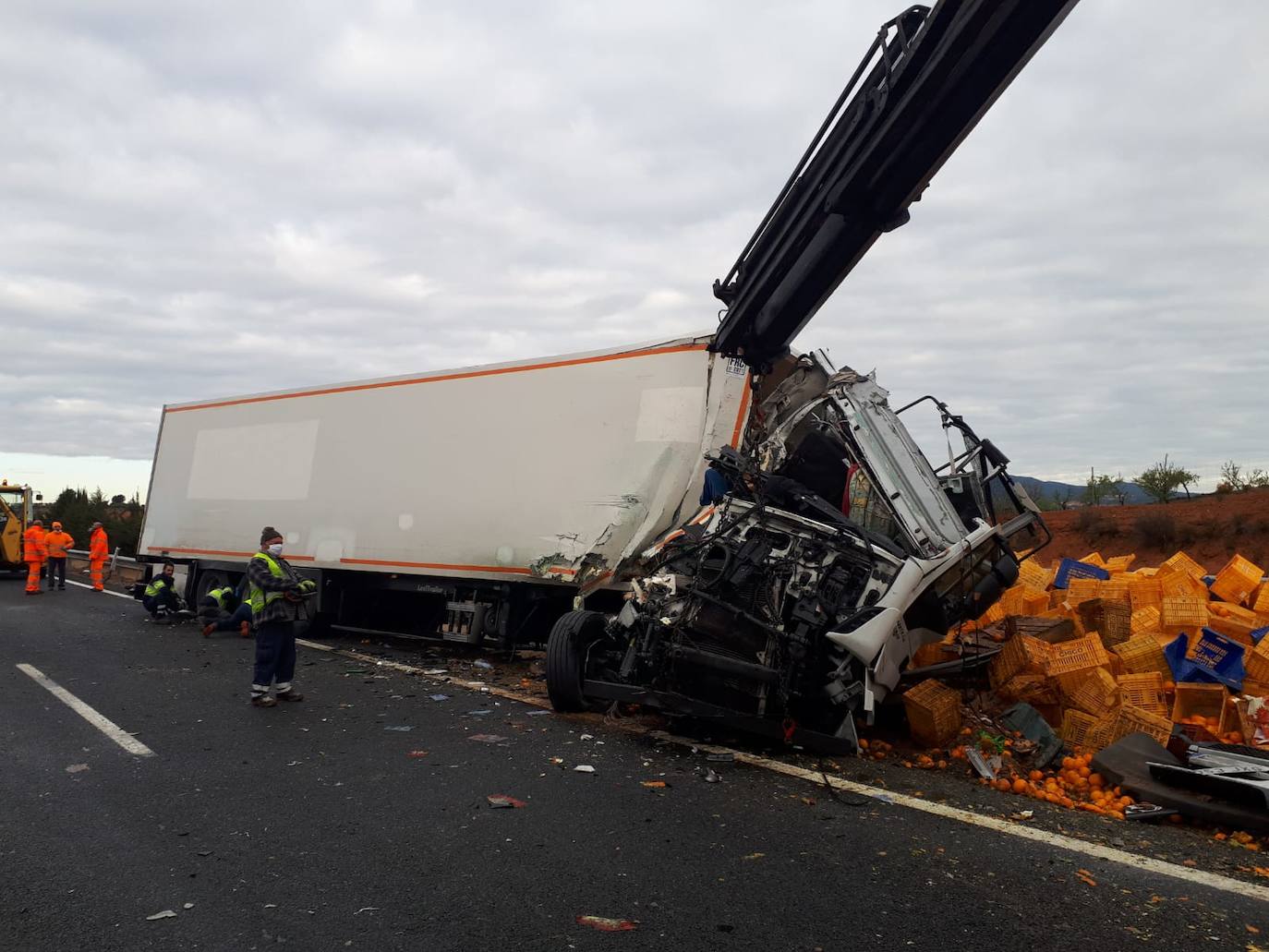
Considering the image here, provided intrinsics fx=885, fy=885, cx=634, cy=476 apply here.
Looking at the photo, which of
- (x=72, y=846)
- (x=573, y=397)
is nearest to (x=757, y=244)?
(x=573, y=397)

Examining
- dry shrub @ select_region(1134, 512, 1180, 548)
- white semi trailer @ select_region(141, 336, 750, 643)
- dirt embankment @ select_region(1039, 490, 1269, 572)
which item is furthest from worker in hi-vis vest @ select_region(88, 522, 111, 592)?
dry shrub @ select_region(1134, 512, 1180, 548)

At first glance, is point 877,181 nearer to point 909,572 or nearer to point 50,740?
point 909,572

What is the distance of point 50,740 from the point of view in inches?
228

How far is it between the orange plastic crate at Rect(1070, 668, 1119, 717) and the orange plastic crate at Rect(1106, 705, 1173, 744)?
0.30 meters

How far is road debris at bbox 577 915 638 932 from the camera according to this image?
321 centimetres

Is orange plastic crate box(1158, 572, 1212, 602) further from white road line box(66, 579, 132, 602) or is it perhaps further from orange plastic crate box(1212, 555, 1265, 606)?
white road line box(66, 579, 132, 602)

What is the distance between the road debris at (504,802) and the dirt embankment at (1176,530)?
17.4 m

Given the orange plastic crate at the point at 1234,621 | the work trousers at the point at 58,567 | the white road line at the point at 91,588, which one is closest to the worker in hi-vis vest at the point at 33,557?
the work trousers at the point at 58,567

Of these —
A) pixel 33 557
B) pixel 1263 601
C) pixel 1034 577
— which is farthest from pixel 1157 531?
pixel 33 557

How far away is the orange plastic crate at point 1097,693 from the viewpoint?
594 cm

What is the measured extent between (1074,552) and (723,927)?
76.2 ft

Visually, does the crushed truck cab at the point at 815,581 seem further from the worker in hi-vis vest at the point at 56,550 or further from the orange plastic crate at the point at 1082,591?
the worker in hi-vis vest at the point at 56,550

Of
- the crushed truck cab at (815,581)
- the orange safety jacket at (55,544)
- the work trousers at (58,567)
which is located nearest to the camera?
the crushed truck cab at (815,581)

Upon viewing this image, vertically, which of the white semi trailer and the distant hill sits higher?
the distant hill
